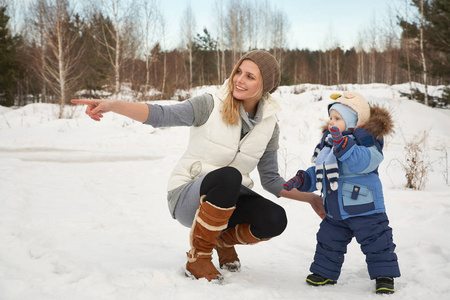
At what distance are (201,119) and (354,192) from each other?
962 millimetres

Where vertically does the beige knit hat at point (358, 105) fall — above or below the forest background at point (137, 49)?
below

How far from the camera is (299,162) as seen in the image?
5930 millimetres

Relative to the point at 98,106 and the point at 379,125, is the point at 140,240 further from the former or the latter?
the point at 379,125

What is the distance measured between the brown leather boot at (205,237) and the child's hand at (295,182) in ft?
1.38

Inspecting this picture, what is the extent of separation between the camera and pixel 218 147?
2.16m

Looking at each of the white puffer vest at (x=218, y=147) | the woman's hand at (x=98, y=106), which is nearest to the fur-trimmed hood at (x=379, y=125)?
the white puffer vest at (x=218, y=147)

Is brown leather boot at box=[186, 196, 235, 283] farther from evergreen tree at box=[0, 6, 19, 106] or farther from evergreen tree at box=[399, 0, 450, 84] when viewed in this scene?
evergreen tree at box=[0, 6, 19, 106]

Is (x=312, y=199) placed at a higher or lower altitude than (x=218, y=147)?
lower

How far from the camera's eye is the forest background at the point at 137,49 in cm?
1301

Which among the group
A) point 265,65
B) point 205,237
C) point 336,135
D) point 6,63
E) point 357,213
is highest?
point 6,63

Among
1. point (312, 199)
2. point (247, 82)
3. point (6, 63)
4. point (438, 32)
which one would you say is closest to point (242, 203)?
point (312, 199)

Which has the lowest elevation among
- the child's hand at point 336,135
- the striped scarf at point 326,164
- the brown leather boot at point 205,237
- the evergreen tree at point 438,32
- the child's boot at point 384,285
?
the child's boot at point 384,285

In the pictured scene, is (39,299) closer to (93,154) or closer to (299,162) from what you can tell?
(299,162)

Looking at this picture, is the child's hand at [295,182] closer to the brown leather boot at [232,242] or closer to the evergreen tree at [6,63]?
the brown leather boot at [232,242]
